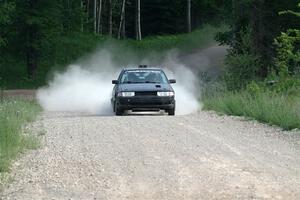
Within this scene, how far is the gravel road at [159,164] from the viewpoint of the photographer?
9555mm

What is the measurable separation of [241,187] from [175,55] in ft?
179

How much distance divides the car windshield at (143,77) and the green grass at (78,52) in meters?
26.3

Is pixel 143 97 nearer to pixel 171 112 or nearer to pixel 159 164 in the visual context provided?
pixel 171 112

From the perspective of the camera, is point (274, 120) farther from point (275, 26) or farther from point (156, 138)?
point (275, 26)

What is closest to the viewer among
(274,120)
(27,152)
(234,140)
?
(27,152)

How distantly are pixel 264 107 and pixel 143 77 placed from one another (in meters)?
6.11

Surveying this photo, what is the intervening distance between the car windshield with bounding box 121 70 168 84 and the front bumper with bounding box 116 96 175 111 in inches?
54.5

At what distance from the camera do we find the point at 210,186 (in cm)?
982

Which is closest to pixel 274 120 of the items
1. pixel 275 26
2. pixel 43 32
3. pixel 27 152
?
pixel 27 152

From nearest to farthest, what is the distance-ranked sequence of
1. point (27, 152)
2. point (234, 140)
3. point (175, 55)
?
point (27, 152), point (234, 140), point (175, 55)

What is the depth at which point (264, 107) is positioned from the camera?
19.9 metres

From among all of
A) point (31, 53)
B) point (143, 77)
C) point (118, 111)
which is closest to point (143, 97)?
point (118, 111)

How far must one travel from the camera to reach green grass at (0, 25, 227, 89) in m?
53.9

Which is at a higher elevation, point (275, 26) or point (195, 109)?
point (275, 26)
